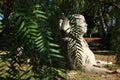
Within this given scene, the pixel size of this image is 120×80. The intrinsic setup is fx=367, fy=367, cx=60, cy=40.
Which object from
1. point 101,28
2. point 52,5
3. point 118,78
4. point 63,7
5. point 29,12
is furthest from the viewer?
point 118,78

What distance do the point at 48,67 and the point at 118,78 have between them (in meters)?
6.34

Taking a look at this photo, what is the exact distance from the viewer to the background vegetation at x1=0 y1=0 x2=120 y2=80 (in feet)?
2.05

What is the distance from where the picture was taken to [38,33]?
2.02 feet

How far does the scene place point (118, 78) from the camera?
22.5 ft

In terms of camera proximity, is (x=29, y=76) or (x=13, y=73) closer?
(x=29, y=76)

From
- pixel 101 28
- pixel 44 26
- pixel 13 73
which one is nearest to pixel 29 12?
pixel 44 26

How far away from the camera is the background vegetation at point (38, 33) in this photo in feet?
2.05

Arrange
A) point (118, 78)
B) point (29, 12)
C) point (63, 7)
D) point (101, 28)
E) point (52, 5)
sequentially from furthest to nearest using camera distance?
1. point (118, 78)
2. point (101, 28)
3. point (63, 7)
4. point (52, 5)
5. point (29, 12)

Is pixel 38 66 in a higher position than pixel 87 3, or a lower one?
lower

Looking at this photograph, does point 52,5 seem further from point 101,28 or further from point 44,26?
point 101,28

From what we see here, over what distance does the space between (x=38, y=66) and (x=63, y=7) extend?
19cm

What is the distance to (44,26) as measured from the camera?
0.65 meters

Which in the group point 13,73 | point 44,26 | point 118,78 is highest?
point 44,26

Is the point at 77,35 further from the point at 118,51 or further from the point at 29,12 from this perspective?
the point at 29,12
